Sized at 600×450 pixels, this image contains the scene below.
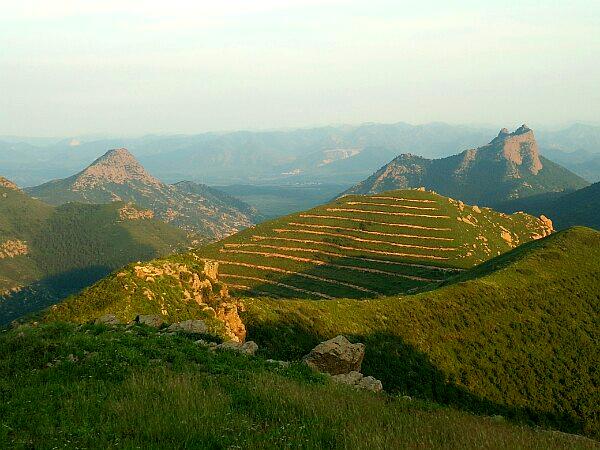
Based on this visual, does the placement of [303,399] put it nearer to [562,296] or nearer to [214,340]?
[214,340]

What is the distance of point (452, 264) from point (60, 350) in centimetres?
14898

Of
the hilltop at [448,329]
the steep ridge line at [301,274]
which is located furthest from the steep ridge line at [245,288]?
the hilltop at [448,329]

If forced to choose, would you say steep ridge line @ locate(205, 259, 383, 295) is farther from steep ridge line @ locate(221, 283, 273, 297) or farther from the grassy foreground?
the grassy foreground

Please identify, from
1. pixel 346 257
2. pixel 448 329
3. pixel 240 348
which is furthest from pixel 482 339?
pixel 346 257

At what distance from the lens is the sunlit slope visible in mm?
136875

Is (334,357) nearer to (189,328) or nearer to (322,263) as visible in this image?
(189,328)

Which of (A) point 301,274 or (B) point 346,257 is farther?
(B) point 346,257

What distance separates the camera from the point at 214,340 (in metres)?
24.7

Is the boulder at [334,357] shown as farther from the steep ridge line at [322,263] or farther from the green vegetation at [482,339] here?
the steep ridge line at [322,263]

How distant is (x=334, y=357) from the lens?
2961 cm

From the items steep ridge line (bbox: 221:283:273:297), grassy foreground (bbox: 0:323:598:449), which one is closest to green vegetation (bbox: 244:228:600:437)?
grassy foreground (bbox: 0:323:598:449)

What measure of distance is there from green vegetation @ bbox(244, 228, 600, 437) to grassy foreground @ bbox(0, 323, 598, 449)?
2167cm

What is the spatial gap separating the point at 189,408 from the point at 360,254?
518 ft

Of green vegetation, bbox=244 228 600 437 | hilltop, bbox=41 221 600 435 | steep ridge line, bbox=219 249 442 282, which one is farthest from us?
steep ridge line, bbox=219 249 442 282
